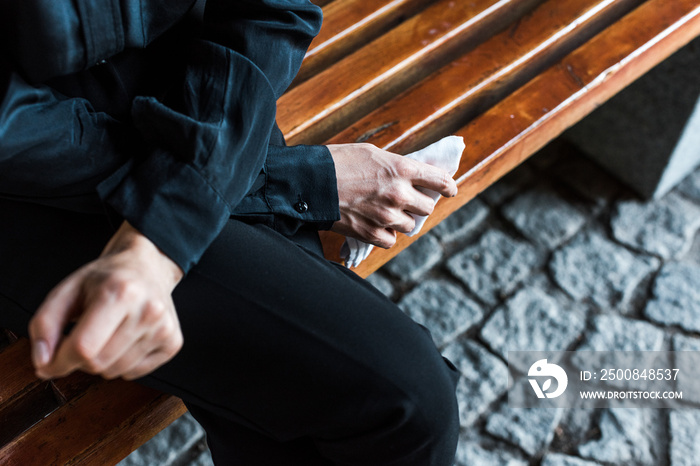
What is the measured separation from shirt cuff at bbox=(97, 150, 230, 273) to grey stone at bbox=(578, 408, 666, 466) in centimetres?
126

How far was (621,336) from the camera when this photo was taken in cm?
194

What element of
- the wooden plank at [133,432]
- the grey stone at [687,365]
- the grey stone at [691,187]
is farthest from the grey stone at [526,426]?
the grey stone at [691,187]

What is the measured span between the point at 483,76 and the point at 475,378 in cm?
85

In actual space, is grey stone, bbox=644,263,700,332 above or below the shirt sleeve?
below

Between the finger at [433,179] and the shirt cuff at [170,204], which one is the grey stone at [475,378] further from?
the shirt cuff at [170,204]

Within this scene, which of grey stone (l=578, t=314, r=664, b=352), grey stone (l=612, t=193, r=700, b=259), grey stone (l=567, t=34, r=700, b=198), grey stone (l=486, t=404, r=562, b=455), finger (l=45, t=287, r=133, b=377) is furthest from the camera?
grey stone (l=612, t=193, r=700, b=259)

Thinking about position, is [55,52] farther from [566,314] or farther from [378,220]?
[566,314]

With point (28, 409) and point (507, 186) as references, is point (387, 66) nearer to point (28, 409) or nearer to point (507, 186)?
point (507, 186)

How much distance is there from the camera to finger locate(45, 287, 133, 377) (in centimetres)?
78

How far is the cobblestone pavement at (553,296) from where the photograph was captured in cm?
175

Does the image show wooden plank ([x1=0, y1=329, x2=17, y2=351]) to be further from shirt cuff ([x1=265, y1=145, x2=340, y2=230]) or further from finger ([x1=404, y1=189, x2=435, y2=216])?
finger ([x1=404, y1=189, x2=435, y2=216])

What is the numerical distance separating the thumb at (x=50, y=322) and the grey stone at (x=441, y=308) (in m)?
1.29

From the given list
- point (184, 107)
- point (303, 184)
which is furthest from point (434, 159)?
point (184, 107)

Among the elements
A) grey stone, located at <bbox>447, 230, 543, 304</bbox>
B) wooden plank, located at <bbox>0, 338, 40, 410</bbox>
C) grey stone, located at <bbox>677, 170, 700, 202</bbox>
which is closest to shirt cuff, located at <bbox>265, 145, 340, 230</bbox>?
wooden plank, located at <bbox>0, 338, 40, 410</bbox>
